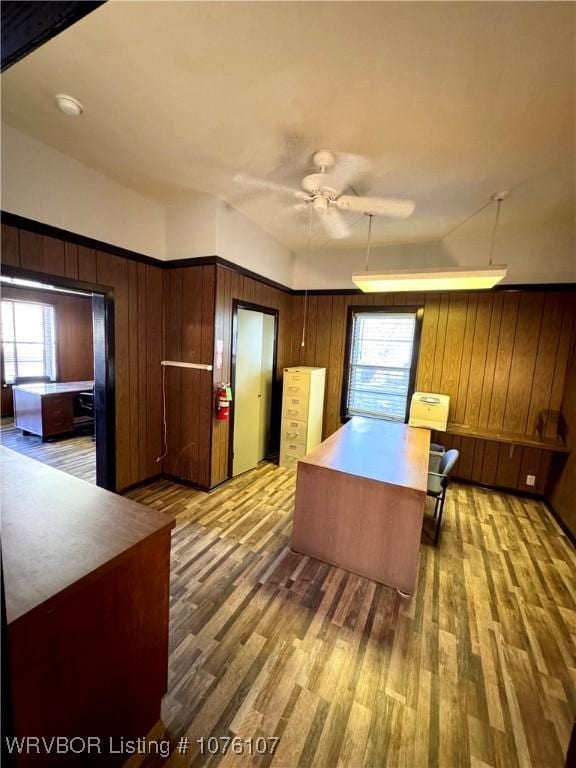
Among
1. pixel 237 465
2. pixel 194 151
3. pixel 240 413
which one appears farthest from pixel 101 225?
pixel 237 465

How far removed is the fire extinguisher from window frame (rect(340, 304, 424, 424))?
1.86 metres

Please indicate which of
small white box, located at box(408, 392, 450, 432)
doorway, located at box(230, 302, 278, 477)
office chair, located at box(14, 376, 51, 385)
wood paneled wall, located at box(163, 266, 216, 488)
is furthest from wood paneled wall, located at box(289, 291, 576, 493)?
office chair, located at box(14, 376, 51, 385)

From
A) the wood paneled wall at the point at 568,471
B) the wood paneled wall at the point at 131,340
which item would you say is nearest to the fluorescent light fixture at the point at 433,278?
the wood paneled wall at the point at 568,471

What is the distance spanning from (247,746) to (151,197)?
3942 millimetres

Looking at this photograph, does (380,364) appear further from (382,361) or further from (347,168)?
(347,168)

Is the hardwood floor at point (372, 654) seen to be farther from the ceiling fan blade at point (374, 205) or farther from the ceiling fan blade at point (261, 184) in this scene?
the ceiling fan blade at point (261, 184)

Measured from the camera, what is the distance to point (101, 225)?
9.21 ft

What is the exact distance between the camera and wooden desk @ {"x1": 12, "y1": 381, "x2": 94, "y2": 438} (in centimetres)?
473

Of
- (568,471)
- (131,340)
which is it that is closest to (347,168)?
(131,340)

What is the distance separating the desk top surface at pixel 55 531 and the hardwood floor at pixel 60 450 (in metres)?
2.38

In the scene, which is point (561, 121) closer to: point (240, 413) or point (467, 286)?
point (467, 286)

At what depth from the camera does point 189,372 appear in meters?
3.37

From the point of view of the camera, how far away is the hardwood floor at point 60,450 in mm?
3941

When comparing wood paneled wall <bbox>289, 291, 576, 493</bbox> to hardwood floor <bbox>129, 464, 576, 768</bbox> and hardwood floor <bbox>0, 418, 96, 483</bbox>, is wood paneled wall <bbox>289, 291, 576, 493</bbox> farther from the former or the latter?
hardwood floor <bbox>0, 418, 96, 483</bbox>
